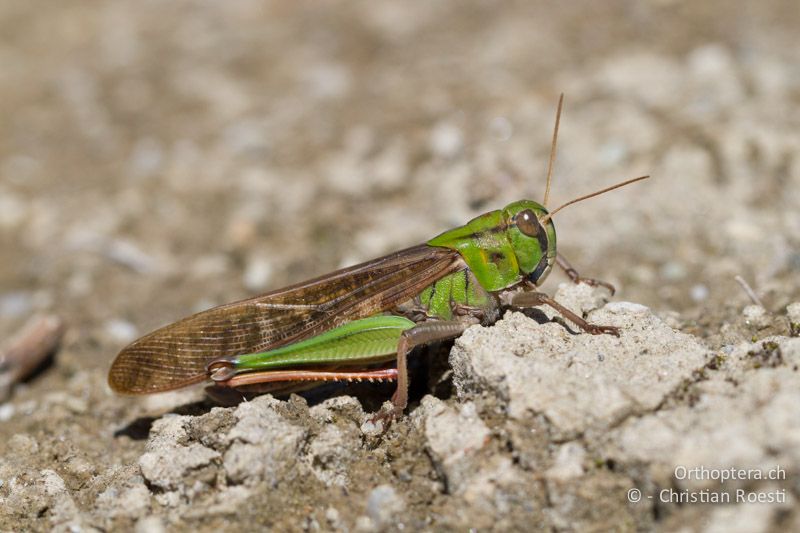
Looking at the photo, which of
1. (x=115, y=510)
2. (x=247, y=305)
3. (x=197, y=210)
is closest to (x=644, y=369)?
(x=247, y=305)

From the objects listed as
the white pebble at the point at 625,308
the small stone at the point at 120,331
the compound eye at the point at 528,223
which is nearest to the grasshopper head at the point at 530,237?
the compound eye at the point at 528,223

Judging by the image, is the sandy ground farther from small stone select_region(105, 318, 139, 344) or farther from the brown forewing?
the brown forewing

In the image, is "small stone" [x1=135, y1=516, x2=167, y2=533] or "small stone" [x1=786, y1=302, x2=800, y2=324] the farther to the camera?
"small stone" [x1=786, y1=302, x2=800, y2=324]

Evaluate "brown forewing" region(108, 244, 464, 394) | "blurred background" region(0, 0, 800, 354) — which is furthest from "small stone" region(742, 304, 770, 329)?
"brown forewing" region(108, 244, 464, 394)

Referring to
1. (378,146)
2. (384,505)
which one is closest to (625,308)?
(384,505)

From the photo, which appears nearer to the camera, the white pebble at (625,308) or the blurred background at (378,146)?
the white pebble at (625,308)

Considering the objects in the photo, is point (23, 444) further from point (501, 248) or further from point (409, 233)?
point (409, 233)

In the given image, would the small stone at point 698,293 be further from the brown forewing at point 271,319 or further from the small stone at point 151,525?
the small stone at point 151,525

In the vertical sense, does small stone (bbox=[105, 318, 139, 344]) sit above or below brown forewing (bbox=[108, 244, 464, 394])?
above
